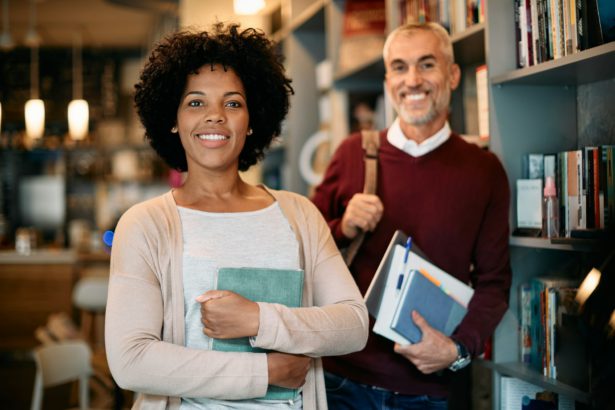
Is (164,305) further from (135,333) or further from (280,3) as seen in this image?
(280,3)

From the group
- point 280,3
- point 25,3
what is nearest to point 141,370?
point 280,3

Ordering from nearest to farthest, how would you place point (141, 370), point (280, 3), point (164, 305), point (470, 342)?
point (141, 370)
point (164, 305)
point (470, 342)
point (280, 3)

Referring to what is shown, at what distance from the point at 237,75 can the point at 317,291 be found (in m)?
0.57

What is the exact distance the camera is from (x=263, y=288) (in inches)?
61.3

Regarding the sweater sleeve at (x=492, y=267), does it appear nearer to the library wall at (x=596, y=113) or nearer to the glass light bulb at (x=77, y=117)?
the library wall at (x=596, y=113)

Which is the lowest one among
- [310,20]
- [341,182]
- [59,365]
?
[59,365]

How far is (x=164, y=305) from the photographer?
1.53 m

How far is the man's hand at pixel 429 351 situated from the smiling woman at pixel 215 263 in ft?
1.40

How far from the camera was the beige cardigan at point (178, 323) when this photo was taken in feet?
4.66

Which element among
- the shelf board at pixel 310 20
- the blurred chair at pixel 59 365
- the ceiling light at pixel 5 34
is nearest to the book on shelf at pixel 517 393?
the blurred chair at pixel 59 365

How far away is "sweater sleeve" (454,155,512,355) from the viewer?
2109 millimetres

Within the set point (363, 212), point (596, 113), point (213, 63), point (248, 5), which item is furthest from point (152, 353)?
point (248, 5)

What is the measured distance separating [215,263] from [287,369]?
11.1 inches

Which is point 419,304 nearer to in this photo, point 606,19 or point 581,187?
point 581,187
